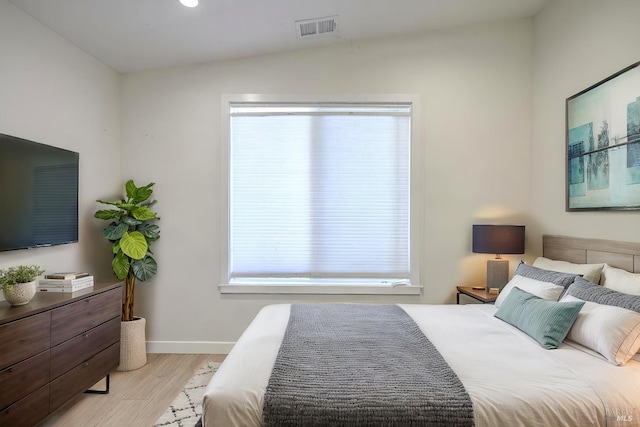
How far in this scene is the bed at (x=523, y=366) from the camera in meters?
1.35

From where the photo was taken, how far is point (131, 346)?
3.10m

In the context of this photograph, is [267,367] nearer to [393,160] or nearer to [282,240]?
[282,240]

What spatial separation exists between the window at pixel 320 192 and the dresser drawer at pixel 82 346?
3.61 ft

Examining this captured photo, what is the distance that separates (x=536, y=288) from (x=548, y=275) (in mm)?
173

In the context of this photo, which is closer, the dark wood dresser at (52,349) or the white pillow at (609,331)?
the white pillow at (609,331)

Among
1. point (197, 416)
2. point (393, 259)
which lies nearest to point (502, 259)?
point (393, 259)

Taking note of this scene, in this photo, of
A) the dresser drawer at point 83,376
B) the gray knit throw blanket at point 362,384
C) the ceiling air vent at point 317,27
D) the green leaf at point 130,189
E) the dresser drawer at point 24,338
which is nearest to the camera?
the gray knit throw blanket at point 362,384

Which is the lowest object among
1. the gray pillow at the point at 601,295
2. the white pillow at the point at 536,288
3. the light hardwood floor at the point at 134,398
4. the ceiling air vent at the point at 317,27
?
the light hardwood floor at the point at 134,398

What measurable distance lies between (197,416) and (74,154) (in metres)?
2.19

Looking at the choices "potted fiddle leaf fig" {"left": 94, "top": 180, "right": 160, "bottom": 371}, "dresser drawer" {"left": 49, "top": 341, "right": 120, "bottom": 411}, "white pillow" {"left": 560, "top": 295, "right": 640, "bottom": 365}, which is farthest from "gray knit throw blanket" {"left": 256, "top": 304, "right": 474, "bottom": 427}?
"potted fiddle leaf fig" {"left": 94, "top": 180, "right": 160, "bottom": 371}

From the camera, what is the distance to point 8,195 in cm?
215

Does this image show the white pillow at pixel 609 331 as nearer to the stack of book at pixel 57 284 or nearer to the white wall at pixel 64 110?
the stack of book at pixel 57 284

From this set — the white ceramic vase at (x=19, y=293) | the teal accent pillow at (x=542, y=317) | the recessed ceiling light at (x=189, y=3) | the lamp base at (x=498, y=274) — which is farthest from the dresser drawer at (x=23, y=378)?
the lamp base at (x=498, y=274)

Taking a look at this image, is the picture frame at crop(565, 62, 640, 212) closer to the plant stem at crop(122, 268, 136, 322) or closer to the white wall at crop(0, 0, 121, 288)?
the plant stem at crop(122, 268, 136, 322)
